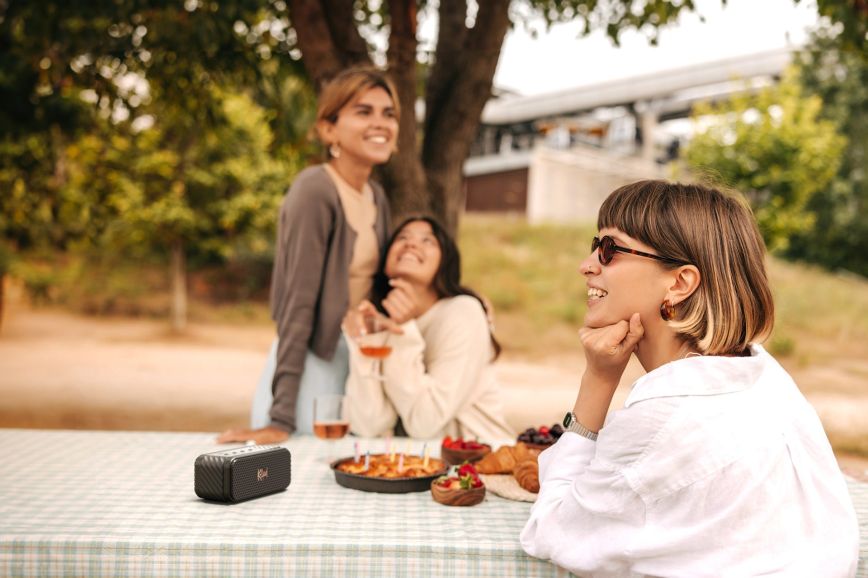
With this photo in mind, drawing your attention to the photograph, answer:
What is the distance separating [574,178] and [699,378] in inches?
1032

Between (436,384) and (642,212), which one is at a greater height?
(642,212)

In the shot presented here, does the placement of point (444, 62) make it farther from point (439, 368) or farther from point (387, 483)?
point (387, 483)

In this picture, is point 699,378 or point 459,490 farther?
point 459,490

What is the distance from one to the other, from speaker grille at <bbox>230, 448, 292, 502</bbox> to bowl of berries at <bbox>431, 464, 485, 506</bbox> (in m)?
0.40

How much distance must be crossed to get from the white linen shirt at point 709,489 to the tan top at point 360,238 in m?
1.95

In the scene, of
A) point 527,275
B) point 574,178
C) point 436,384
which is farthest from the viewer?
→ point 574,178

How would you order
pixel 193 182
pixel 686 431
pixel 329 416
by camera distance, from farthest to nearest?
pixel 193 182, pixel 329 416, pixel 686 431

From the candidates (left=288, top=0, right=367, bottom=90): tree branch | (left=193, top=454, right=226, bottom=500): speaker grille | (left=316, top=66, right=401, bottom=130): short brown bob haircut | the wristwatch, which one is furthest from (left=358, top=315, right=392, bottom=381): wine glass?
(left=288, top=0, right=367, bottom=90): tree branch

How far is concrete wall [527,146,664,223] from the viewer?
26406 mm

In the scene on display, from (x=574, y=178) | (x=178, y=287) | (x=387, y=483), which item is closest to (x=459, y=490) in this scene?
(x=387, y=483)

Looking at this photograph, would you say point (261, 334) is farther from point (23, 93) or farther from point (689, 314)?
point (689, 314)

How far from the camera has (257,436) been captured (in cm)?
302

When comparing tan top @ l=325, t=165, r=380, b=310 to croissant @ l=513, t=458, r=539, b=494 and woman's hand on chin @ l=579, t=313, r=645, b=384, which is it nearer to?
croissant @ l=513, t=458, r=539, b=494

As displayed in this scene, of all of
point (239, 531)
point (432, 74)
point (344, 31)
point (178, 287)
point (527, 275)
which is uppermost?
point (344, 31)
